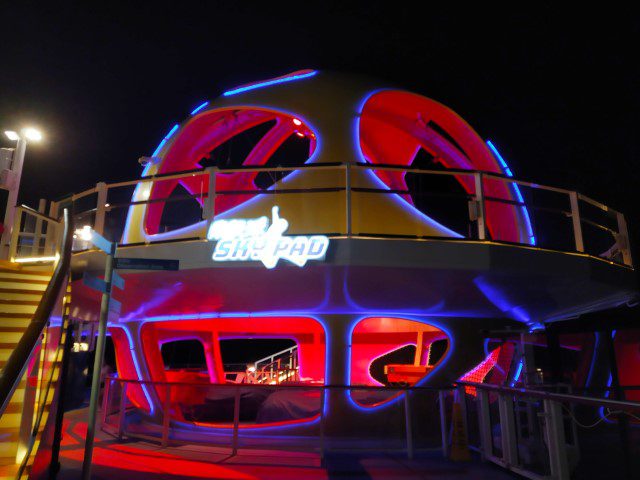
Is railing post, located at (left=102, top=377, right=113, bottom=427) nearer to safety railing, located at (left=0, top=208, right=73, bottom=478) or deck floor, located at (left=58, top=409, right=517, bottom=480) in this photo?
deck floor, located at (left=58, top=409, right=517, bottom=480)

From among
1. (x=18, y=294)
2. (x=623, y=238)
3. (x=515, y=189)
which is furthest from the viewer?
(x=515, y=189)

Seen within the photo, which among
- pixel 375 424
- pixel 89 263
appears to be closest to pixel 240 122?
pixel 89 263

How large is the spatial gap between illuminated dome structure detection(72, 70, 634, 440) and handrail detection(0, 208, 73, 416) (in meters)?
1.66

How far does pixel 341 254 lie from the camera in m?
6.87

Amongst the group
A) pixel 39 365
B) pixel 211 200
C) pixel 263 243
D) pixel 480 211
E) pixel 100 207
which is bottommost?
pixel 39 365

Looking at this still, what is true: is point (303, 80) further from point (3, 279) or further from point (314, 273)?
point (3, 279)

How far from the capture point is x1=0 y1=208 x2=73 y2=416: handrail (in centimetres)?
396

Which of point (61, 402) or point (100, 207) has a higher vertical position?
point (100, 207)

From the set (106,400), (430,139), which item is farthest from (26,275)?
(430,139)

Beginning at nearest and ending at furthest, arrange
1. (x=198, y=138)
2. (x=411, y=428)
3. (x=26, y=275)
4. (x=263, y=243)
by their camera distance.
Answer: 1. (x=263, y=243)
2. (x=26, y=275)
3. (x=411, y=428)
4. (x=198, y=138)

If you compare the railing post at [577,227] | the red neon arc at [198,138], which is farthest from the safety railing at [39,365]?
the railing post at [577,227]

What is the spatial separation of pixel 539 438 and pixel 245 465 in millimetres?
3907

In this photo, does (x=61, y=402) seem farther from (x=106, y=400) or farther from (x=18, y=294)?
(x=106, y=400)

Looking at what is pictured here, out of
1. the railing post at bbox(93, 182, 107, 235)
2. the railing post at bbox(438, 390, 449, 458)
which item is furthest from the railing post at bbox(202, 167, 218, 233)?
the railing post at bbox(438, 390, 449, 458)
